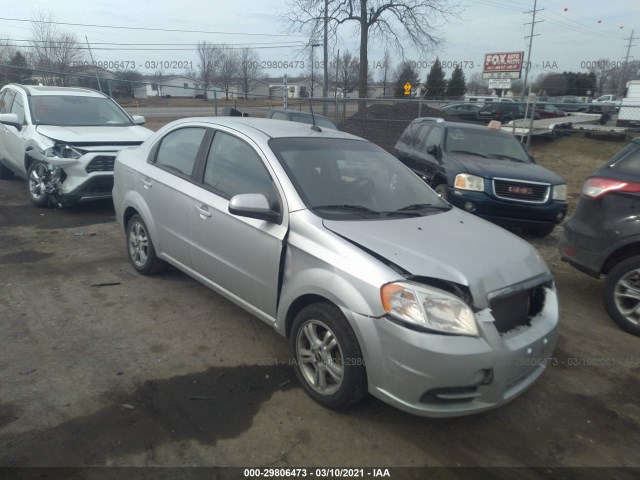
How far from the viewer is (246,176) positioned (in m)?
3.72

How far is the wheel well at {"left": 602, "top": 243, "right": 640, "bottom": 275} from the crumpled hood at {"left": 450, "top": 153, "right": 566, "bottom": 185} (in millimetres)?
2577

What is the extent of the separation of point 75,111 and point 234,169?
569cm

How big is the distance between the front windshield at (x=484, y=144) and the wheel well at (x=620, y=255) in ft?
12.0

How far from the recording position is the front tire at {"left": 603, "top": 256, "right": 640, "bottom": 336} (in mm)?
4316

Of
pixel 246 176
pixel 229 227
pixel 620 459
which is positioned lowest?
pixel 620 459

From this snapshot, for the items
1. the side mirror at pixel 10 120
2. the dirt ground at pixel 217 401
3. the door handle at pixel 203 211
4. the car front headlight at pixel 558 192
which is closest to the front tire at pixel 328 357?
the dirt ground at pixel 217 401

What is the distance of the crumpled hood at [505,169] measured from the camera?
695 cm

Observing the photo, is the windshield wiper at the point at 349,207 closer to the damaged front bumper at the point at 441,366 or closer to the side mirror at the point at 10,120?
the damaged front bumper at the point at 441,366

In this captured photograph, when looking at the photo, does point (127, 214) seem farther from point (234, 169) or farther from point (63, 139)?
point (63, 139)

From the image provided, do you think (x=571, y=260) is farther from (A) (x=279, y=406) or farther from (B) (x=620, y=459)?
(A) (x=279, y=406)

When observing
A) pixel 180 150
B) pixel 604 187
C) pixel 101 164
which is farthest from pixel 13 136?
pixel 604 187

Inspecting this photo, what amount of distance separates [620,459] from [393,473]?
1.38m

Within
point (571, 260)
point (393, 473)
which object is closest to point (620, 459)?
point (393, 473)

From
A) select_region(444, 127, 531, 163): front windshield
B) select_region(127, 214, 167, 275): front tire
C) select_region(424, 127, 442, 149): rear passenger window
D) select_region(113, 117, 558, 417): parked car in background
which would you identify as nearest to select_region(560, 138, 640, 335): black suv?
select_region(113, 117, 558, 417): parked car in background
